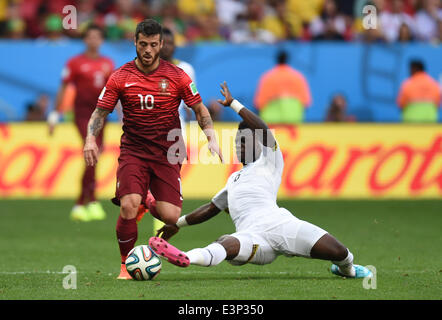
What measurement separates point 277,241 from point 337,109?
10535 millimetres

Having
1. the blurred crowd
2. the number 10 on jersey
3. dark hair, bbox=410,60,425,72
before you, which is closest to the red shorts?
the number 10 on jersey

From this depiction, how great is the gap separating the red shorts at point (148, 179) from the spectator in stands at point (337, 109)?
9761 millimetres

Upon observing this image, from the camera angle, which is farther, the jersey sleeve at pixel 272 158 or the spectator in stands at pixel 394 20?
the spectator in stands at pixel 394 20

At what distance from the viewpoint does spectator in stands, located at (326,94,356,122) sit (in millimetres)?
18203

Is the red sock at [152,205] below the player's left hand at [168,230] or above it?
above

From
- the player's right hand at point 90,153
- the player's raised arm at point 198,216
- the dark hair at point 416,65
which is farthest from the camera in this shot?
the dark hair at point 416,65

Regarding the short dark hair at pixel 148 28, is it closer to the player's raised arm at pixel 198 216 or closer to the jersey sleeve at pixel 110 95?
the jersey sleeve at pixel 110 95

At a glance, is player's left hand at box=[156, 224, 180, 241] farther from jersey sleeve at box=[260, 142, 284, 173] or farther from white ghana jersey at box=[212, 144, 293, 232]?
jersey sleeve at box=[260, 142, 284, 173]

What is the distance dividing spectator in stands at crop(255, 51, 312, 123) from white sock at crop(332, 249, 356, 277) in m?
9.48

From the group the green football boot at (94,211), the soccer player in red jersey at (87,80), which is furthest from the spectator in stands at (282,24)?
the green football boot at (94,211)

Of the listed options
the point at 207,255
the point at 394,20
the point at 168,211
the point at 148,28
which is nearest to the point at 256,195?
the point at 168,211

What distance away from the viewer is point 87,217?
13.6m

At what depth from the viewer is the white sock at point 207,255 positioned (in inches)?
298
